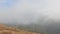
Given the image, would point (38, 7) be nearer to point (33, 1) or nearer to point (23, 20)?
point (33, 1)

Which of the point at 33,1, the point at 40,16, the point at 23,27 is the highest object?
the point at 33,1

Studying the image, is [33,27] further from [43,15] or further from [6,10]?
[6,10]

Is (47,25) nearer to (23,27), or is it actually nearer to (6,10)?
(23,27)

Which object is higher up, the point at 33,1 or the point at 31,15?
the point at 33,1

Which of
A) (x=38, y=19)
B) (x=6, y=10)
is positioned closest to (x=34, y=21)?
(x=38, y=19)

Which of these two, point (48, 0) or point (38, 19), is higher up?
point (48, 0)

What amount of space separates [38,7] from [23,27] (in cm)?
22

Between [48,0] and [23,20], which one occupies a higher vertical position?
[48,0]

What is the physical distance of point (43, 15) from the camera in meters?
1.15

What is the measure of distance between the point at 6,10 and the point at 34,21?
0.27m

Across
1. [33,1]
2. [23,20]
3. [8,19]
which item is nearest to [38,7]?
[33,1]

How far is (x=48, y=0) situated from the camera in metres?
1.16

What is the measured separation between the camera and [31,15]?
45.9 inches

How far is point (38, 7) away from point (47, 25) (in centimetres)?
18
